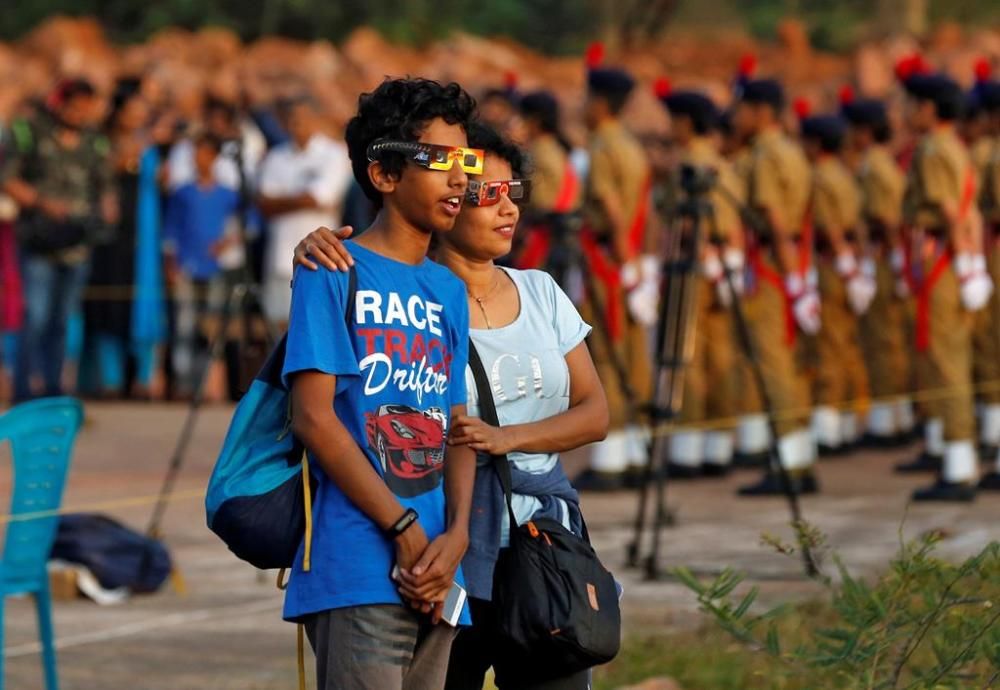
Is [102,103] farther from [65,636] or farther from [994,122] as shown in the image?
[65,636]

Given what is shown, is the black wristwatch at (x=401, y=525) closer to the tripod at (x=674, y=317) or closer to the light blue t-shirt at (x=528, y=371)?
the light blue t-shirt at (x=528, y=371)

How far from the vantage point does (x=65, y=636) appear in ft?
26.5

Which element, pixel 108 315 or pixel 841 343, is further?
pixel 108 315

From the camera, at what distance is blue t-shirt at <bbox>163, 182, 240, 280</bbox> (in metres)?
15.9

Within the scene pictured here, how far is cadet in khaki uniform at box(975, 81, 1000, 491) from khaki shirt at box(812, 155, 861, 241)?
3.44ft

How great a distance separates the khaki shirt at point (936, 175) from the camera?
11.4 m

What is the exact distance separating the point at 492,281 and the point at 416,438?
65cm

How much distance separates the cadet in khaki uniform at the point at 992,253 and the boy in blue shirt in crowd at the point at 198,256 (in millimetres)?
Answer: 5112

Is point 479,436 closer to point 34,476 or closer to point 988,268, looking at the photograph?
point 34,476

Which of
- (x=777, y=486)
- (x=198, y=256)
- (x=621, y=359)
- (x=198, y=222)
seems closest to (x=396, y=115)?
(x=777, y=486)

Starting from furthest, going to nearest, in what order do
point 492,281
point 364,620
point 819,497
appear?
point 819,497 → point 492,281 → point 364,620

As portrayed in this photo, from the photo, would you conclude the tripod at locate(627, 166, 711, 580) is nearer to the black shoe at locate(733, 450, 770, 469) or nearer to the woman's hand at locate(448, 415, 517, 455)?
the black shoe at locate(733, 450, 770, 469)

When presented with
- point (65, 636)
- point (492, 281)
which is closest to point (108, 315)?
point (65, 636)

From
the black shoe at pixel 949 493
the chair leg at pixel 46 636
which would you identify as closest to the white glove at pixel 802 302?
the black shoe at pixel 949 493
